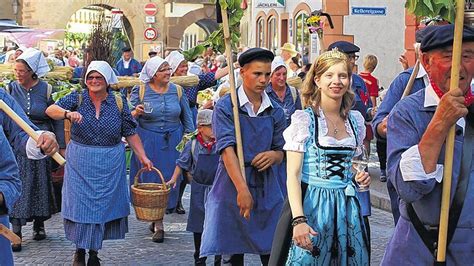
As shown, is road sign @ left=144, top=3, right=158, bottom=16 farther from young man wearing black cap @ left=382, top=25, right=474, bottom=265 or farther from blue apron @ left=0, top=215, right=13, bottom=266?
young man wearing black cap @ left=382, top=25, right=474, bottom=265

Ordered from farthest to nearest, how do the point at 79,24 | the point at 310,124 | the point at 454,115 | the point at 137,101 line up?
the point at 79,24
the point at 137,101
the point at 310,124
the point at 454,115

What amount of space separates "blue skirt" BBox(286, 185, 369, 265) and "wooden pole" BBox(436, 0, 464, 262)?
143 centimetres

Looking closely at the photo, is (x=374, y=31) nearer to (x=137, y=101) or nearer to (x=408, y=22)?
(x=408, y=22)

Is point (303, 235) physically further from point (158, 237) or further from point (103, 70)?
point (158, 237)

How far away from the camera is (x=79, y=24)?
57.9 m

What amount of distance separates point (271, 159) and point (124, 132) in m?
2.03

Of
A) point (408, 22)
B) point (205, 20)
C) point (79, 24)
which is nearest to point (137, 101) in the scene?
point (408, 22)

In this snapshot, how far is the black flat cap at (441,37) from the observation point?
14.6ft

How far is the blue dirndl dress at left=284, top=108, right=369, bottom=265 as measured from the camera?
5836 mm

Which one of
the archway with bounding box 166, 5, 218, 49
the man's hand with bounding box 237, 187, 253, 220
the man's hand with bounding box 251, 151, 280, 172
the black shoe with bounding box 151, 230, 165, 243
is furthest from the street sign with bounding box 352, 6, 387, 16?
the archway with bounding box 166, 5, 218, 49

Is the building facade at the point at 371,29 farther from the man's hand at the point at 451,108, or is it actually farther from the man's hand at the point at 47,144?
the man's hand at the point at 451,108

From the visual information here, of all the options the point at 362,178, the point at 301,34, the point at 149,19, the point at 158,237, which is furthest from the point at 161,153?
the point at 149,19

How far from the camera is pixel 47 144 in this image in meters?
5.41

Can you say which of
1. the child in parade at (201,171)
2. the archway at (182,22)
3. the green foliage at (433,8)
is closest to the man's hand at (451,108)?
the green foliage at (433,8)
